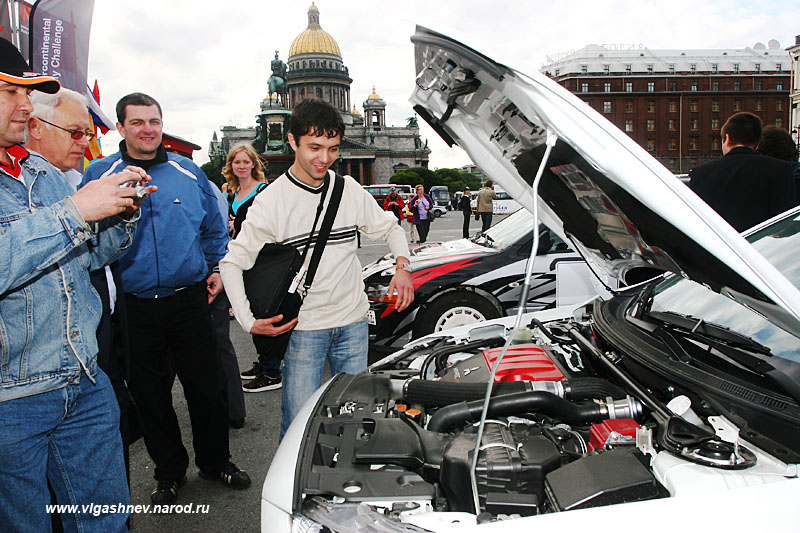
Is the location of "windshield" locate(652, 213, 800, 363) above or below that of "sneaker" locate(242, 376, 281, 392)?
above

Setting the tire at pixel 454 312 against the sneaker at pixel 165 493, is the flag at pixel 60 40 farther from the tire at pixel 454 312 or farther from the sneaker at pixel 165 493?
the sneaker at pixel 165 493

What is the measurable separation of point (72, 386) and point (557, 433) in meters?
1.74

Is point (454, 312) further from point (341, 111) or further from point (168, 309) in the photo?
point (341, 111)

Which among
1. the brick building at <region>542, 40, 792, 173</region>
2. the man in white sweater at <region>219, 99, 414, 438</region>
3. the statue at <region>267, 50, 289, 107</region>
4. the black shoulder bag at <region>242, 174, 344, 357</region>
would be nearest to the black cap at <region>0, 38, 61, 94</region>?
the man in white sweater at <region>219, 99, 414, 438</region>

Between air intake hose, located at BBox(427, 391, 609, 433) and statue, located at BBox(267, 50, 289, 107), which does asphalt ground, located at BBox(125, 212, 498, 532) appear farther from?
statue, located at BBox(267, 50, 289, 107)

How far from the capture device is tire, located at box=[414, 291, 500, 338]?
5039 millimetres

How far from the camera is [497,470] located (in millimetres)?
1589

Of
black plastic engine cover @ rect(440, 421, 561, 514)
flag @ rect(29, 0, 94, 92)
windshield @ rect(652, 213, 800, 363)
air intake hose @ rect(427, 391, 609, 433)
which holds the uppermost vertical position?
flag @ rect(29, 0, 94, 92)

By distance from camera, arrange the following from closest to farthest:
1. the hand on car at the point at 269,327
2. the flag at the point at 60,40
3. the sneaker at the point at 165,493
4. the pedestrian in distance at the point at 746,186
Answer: the hand on car at the point at 269,327 < the sneaker at the point at 165,493 < the pedestrian in distance at the point at 746,186 < the flag at the point at 60,40

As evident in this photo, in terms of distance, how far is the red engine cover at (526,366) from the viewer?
2217 mm

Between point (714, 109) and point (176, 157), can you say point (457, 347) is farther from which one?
point (714, 109)

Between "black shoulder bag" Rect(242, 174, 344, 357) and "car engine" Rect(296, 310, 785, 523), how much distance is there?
42 centimetres

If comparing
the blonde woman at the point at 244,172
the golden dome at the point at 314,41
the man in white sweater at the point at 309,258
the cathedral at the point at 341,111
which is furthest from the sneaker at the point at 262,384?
the golden dome at the point at 314,41

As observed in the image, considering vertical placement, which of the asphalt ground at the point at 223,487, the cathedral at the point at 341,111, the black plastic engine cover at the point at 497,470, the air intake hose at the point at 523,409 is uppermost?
the cathedral at the point at 341,111
